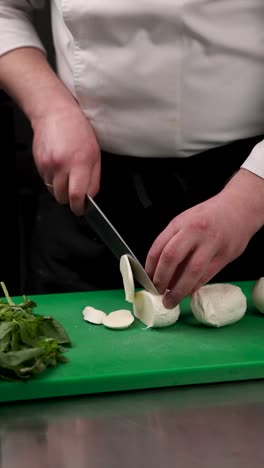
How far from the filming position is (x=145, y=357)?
1.20 m

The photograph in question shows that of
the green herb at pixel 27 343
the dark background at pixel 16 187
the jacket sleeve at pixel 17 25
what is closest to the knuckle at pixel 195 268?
the green herb at pixel 27 343

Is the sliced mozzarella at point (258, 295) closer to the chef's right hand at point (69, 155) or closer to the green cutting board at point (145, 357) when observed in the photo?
the green cutting board at point (145, 357)

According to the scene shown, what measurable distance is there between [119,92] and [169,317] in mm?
395

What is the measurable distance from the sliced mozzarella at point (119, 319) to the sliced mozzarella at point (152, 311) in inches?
0.7

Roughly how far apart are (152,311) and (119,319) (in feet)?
0.19

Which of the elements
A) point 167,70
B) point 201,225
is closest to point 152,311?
point 201,225

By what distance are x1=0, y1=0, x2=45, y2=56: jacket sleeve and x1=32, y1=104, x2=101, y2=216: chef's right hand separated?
0.58 feet

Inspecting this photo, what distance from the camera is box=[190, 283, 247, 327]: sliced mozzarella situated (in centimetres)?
130

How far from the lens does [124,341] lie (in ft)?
4.13

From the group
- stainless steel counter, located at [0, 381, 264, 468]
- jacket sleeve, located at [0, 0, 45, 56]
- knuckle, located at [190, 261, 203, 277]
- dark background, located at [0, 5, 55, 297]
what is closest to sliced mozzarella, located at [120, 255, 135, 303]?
knuckle, located at [190, 261, 203, 277]

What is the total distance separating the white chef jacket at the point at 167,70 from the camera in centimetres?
134

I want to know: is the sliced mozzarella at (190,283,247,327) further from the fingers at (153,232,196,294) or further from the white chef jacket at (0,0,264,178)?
the white chef jacket at (0,0,264,178)

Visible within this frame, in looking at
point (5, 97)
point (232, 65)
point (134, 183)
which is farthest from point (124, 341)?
point (5, 97)

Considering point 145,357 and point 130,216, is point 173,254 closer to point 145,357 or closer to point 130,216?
point 145,357
